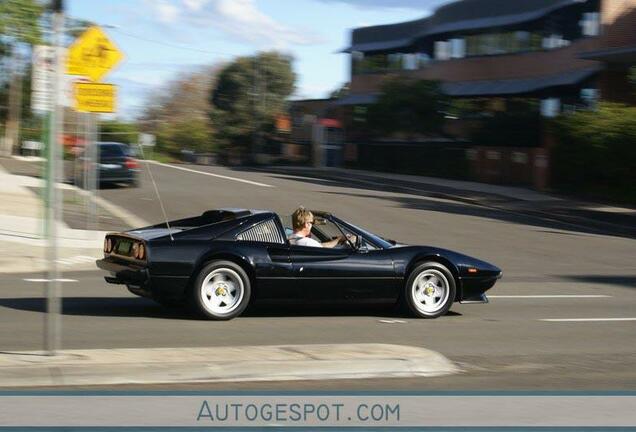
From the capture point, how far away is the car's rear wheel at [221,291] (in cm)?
1079

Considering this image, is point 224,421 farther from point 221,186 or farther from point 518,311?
point 221,186

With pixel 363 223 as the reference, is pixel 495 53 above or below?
above

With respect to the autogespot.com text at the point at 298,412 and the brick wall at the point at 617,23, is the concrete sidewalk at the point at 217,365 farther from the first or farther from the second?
the brick wall at the point at 617,23

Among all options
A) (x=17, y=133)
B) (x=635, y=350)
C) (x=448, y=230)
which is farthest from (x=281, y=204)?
(x=17, y=133)

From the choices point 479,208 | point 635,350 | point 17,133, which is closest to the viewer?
point 635,350

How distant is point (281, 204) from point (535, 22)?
22003 millimetres

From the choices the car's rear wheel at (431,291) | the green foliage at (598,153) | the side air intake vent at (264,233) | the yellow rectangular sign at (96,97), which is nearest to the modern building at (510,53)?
the green foliage at (598,153)

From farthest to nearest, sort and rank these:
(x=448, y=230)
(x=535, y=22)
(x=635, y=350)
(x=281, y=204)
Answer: (x=535, y=22)
(x=281, y=204)
(x=448, y=230)
(x=635, y=350)

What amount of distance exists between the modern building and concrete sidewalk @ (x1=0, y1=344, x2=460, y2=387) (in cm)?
2781

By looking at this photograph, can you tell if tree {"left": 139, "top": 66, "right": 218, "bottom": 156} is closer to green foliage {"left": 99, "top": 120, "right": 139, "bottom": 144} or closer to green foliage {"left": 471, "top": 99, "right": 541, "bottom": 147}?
green foliage {"left": 99, "top": 120, "right": 139, "bottom": 144}

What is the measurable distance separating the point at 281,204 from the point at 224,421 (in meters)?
24.2

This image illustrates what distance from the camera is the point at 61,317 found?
11000 mm

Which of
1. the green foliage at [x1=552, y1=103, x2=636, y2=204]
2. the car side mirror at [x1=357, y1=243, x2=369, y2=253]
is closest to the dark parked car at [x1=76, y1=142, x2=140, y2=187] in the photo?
the green foliage at [x1=552, y1=103, x2=636, y2=204]

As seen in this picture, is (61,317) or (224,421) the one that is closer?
(224,421)
